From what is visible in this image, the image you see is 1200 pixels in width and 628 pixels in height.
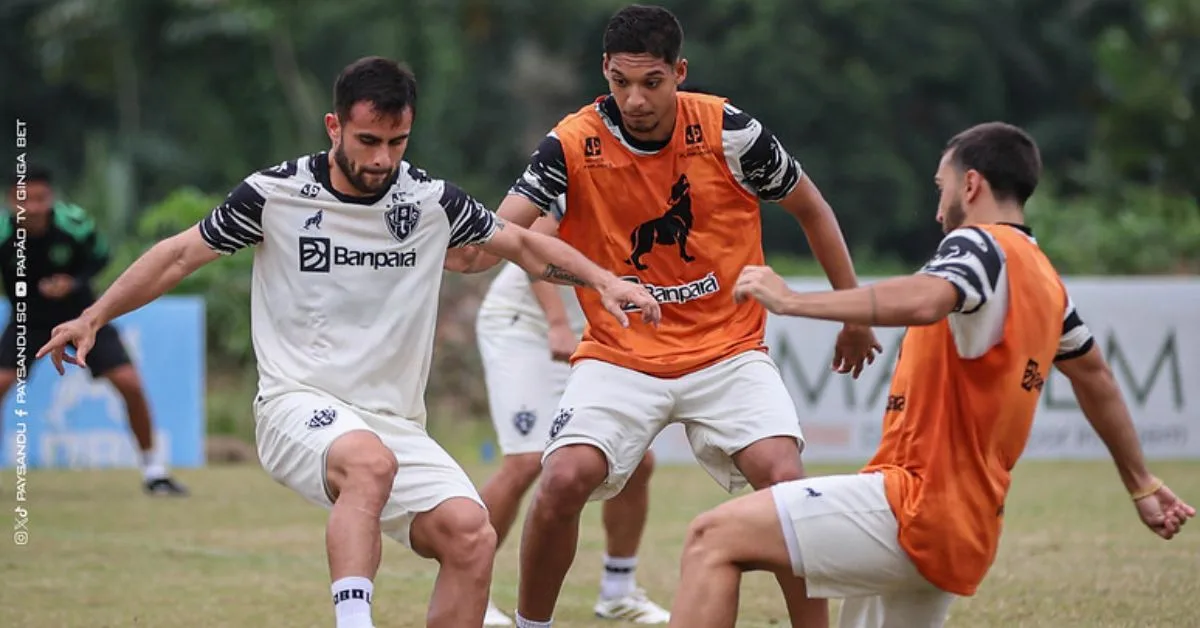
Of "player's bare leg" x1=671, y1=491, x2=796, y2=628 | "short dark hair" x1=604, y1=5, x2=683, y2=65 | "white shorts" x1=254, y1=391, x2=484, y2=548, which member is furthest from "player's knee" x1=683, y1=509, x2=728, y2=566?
"short dark hair" x1=604, y1=5, x2=683, y2=65

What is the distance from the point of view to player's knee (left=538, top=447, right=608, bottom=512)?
6.19 m

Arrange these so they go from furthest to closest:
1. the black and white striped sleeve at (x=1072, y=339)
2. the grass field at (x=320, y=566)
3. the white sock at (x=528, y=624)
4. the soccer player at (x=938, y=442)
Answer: the grass field at (x=320, y=566), the white sock at (x=528, y=624), the black and white striped sleeve at (x=1072, y=339), the soccer player at (x=938, y=442)

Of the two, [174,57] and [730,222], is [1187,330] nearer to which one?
[730,222]

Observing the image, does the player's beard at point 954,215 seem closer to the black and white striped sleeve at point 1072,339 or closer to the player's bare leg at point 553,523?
the black and white striped sleeve at point 1072,339

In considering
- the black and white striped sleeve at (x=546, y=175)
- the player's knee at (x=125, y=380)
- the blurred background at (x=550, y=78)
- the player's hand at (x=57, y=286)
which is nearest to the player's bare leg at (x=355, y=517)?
the black and white striped sleeve at (x=546, y=175)

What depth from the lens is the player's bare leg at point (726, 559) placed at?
507 cm

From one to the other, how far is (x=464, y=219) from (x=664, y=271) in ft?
2.63

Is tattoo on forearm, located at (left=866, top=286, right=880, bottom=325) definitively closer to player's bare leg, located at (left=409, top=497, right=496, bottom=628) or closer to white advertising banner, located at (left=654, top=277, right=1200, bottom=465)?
player's bare leg, located at (left=409, top=497, right=496, bottom=628)

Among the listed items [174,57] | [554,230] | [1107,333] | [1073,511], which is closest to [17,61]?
[174,57]

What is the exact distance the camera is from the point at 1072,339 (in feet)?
17.5

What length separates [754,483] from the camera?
625 cm

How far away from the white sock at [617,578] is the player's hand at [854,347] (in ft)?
6.10

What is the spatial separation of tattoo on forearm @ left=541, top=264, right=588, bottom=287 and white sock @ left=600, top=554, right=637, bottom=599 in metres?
2.15

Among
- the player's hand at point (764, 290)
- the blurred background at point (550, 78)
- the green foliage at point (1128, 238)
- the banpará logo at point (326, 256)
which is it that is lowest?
the player's hand at point (764, 290)
